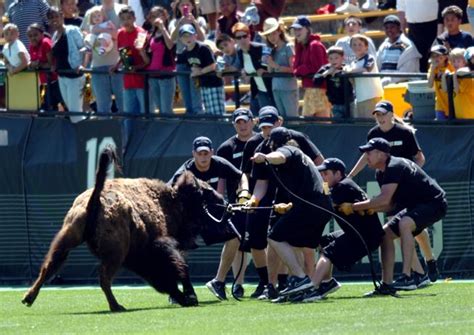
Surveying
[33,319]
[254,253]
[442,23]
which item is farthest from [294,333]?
[442,23]

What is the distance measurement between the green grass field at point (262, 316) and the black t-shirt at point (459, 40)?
3185 millimetres

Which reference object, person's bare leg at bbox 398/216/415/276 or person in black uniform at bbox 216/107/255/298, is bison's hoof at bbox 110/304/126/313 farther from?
person's bare leg at bbox 398/216/415/276

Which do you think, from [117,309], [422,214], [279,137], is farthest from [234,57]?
[117,309]

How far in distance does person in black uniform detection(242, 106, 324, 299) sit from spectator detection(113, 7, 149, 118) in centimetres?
411

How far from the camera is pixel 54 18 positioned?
1919 cm

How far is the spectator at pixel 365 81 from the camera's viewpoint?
57.6 feet

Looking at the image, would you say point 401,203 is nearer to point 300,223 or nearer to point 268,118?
point 300,223

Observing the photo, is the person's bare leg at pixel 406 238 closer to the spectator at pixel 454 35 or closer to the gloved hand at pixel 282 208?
the gloved hand at pixel 282 208

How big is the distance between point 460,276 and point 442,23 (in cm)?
351

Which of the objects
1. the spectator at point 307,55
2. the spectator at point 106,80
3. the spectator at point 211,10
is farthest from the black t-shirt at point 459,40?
the spectator at point 211,10

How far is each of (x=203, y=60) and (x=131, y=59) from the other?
1.26 meters

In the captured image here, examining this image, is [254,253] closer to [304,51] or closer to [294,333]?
[304,51]

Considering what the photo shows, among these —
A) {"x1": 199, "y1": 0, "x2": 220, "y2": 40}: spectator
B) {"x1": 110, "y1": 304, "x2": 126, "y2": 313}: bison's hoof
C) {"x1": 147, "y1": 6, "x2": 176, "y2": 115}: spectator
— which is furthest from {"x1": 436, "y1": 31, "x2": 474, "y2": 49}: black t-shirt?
{"x1": 110, "y1": 304, "x2": 126, "y2": 313}: bison's hoof

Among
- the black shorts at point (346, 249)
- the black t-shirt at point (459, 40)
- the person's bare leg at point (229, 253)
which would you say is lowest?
the person's bare leg at point (229, 253)
